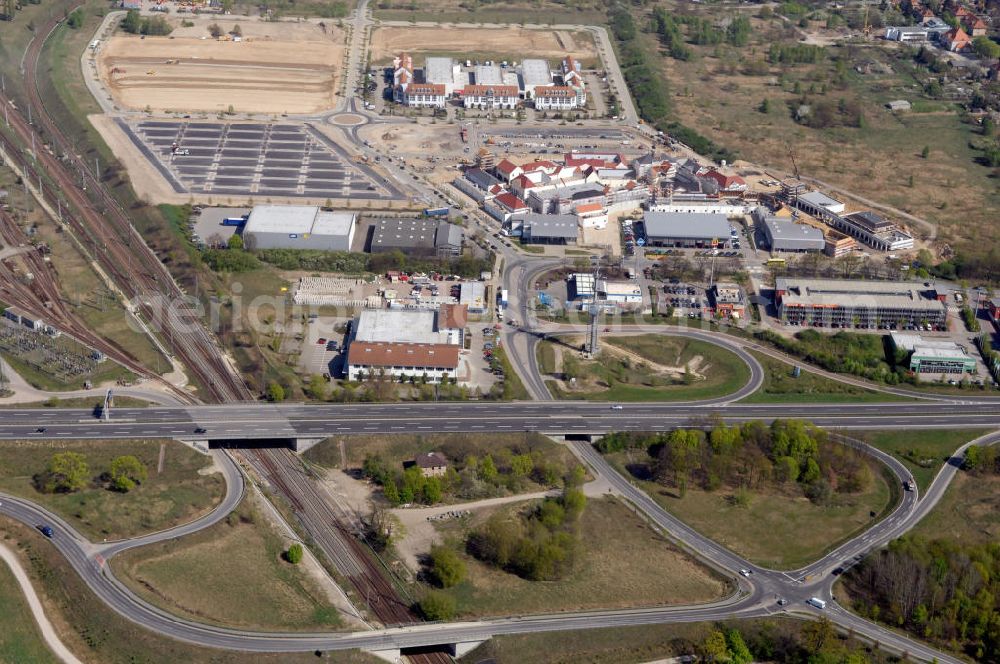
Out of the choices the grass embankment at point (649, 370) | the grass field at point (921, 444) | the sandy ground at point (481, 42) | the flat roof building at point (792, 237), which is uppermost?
the flat roof building at point (792, 237)

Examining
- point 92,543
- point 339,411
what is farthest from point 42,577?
point 339,411

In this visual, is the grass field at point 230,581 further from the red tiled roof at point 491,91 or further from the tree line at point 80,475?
the red tiled roof at point 491,91

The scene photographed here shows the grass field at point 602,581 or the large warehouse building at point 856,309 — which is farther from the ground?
the large warehouse building at point 856,309

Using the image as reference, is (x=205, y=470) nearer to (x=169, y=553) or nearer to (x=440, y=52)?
(x=169, y=553)

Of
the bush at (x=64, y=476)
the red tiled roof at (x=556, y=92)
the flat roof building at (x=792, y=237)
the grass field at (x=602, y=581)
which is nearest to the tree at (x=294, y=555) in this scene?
the grass field at (x=602, y=581)

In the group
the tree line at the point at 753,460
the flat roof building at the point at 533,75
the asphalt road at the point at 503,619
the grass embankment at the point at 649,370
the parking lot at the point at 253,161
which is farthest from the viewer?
the flat roof building at the point at 533,75

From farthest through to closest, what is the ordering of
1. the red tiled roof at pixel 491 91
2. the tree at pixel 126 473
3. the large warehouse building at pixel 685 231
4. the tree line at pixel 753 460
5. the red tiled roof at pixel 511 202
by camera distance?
the red tiled roof at pixel 491 91 → the red tiled roof at pixel 511 202 → the large warehouse building at pixel 685 231 → the tree line at pixel 753 460 → the tree at pixel 126 473
